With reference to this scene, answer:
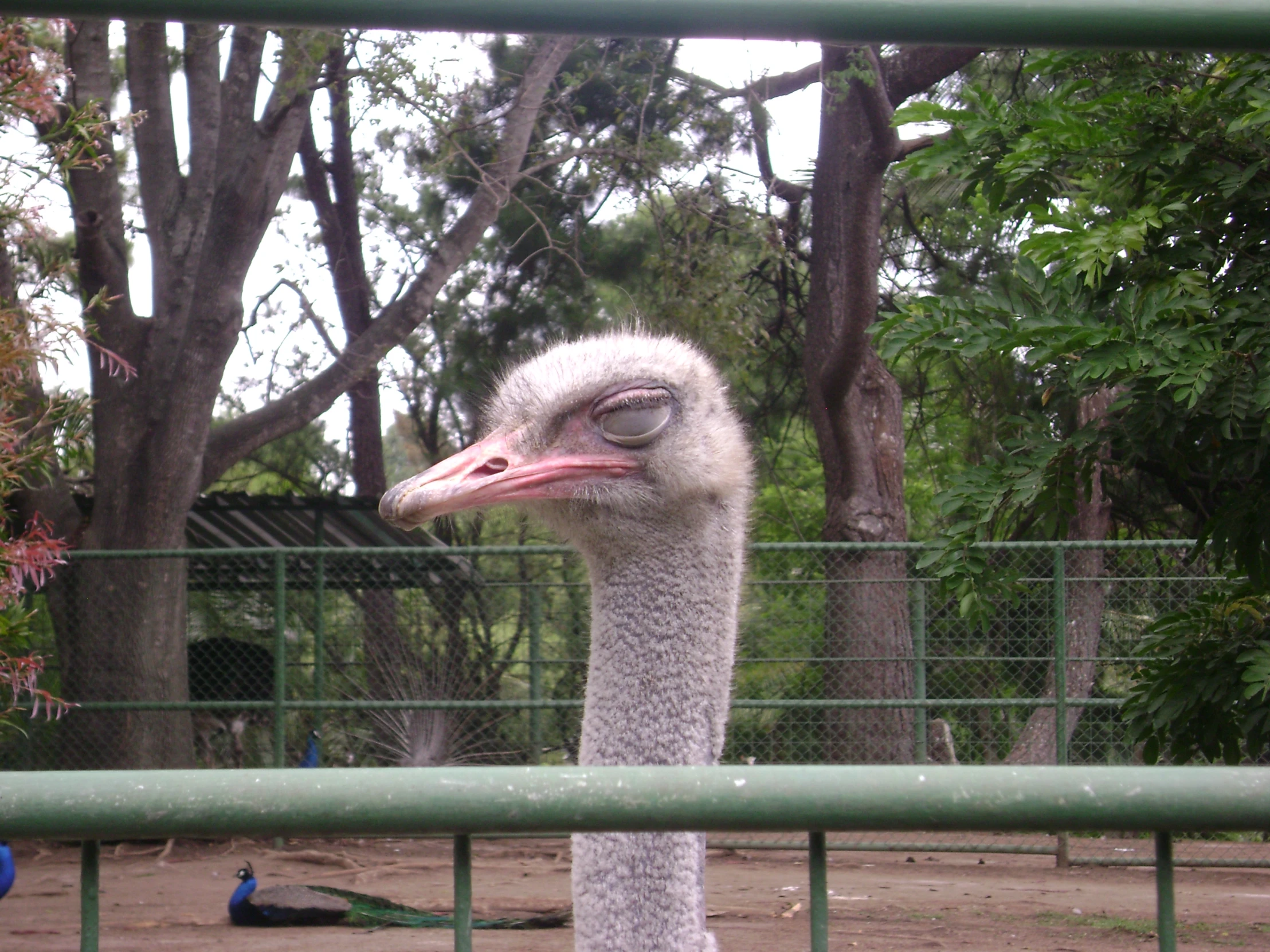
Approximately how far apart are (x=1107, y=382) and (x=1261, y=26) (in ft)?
4.74

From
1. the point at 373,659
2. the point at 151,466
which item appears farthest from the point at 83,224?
the point at 373,659

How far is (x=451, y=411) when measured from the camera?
14.0 m

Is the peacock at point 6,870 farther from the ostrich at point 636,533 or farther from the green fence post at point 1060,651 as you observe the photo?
the green fence post at point 1060,651

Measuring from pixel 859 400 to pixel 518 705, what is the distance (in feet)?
11.1

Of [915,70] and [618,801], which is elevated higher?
[915,70]

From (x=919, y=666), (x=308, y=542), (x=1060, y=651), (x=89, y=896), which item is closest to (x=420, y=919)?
(x=919, y=666)

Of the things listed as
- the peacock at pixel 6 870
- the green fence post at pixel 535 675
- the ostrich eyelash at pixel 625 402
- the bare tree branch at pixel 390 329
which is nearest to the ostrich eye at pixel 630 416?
the ostrich eyelash at pixel 625 402

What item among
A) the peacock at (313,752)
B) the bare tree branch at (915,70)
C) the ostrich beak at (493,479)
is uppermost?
the bare tree branch at (915,70)

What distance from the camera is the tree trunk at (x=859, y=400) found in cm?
863

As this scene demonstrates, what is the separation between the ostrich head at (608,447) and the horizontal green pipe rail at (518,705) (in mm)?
5663

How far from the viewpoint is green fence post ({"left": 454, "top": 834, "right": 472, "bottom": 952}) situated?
3.73 feet

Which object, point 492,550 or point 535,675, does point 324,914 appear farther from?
point 535,675

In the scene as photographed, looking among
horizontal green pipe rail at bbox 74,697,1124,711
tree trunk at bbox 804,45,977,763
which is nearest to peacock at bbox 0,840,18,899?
horizontal green pipe rail at bbox 74,697,1124,711

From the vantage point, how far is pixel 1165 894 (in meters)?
1.16
